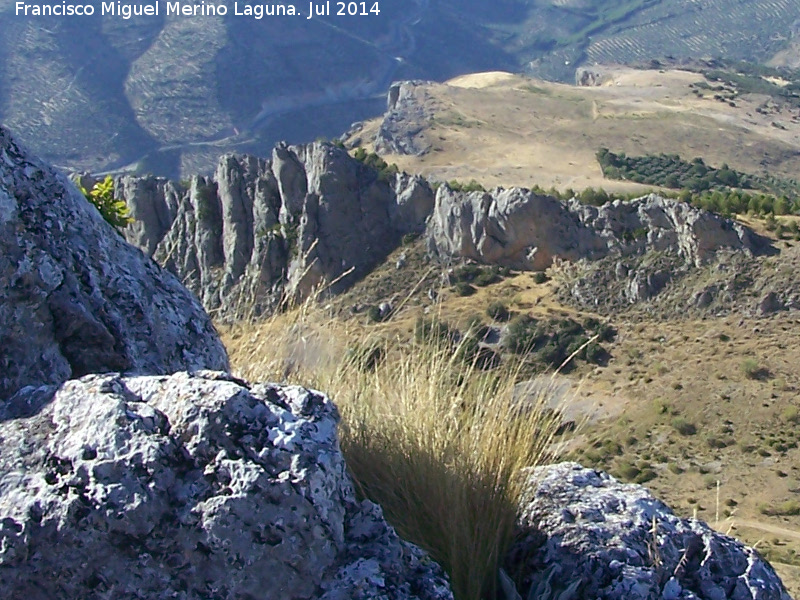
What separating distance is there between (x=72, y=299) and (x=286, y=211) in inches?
1395

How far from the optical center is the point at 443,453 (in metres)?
2.97

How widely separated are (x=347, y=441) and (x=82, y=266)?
100 centimetres

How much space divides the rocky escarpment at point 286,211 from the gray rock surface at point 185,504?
32.8 metres

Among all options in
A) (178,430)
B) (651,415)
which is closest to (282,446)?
(178,430)

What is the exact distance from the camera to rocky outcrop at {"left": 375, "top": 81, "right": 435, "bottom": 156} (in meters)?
59.6

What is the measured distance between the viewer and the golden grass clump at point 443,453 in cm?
281

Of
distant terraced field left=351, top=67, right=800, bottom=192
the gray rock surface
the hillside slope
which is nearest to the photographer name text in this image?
the hillside slope

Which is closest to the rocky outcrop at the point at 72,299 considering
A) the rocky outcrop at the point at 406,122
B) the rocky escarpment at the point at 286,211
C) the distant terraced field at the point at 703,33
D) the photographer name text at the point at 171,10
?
the rocky escarpment at the point at 286,211

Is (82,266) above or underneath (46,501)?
above

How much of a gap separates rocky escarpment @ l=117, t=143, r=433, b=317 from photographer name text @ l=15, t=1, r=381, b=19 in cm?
8810

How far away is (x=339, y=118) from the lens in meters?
128

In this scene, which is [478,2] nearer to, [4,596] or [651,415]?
[651,415]

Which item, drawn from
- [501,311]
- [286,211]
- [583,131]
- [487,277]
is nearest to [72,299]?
[501,311]

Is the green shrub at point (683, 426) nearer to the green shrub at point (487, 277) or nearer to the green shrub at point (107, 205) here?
the green shrub at point (487, 277)
